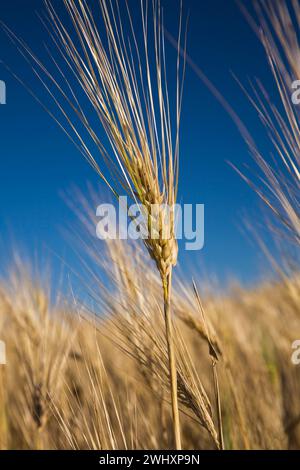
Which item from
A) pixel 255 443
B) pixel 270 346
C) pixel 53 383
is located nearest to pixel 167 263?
pixel 53 383

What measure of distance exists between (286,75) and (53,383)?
1.45 metres

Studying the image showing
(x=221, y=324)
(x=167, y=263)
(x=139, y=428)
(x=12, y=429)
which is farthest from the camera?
(x=12, y=429)

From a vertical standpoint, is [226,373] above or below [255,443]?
above

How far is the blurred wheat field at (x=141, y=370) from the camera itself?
137 centimetres

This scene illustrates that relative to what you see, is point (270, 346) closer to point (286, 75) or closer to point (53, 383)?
point (53, 383)

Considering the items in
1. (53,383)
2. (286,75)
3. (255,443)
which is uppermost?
(286,75)

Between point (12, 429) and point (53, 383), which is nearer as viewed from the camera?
point (53, 383)

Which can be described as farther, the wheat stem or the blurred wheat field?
the blurred wheat field

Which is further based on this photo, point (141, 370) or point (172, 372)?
point (141, 370)

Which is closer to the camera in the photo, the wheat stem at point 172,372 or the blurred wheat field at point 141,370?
the wheat stem at point 172,372

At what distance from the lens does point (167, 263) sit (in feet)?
3.77

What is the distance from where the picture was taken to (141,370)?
1872 millimetres

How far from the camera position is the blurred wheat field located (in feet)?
4.49
